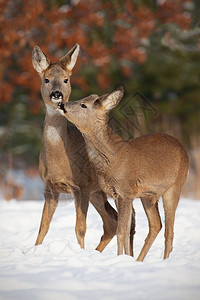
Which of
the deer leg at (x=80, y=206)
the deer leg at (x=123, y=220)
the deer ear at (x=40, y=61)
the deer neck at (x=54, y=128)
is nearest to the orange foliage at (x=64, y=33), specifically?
the deer ear at (x=40, y=61)

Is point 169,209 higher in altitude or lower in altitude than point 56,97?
lower

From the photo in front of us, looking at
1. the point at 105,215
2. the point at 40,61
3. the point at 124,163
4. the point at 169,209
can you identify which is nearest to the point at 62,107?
the point at 124,163

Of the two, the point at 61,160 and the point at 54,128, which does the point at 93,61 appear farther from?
the point at 61,160

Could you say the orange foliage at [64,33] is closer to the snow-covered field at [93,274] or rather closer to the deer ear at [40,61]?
the deer ear at [40,61]

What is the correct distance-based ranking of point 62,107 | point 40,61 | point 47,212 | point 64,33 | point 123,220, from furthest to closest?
point 64,33 < point 40,61 < point 47,212 < point 62,107 < point 123,220

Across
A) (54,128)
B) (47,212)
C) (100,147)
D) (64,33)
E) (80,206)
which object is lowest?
(47,212)

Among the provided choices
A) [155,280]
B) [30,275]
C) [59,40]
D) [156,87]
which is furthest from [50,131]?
[156,87]

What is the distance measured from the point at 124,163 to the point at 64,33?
1037 cm

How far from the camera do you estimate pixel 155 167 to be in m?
6.74

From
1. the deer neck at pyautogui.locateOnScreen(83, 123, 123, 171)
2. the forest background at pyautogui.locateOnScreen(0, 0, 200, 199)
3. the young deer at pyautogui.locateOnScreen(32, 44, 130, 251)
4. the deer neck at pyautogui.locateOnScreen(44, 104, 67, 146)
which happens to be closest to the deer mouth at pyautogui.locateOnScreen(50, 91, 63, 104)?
the young deer at pyautogui.locateOnScreen(32, 44, 130, 251)

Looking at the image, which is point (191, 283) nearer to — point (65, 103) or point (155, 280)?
point (155, 280)

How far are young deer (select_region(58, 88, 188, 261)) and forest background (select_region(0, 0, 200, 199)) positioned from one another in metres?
5.66

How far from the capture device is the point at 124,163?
654cm

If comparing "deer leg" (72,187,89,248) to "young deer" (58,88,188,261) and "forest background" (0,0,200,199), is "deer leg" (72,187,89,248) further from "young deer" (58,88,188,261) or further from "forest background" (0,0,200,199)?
"forest background" (0,0,200,199)
